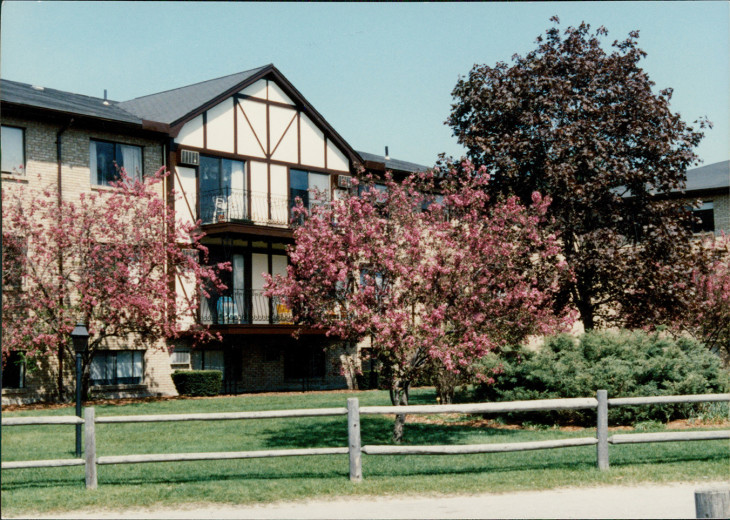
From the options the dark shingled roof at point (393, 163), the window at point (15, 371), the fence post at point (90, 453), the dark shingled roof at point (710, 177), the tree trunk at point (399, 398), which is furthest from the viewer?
the dark shingled roof at point (710, 177)

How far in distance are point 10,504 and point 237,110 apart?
22.5m

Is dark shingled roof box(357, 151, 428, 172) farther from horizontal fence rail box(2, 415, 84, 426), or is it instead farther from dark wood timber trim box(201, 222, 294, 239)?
horizontal fence rail box(2, 415, 84, 426)

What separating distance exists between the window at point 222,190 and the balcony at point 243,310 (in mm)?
2806

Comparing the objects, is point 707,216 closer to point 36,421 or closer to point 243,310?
point 243,310

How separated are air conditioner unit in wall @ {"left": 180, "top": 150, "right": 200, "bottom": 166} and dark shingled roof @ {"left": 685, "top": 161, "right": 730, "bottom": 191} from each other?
22.5 meters

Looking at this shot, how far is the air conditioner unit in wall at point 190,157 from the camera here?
2883cm

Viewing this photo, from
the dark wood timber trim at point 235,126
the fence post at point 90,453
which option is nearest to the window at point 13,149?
the dark wood timber trim at point 235,126

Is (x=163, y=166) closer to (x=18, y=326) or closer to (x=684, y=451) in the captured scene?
(x=18, y=326)

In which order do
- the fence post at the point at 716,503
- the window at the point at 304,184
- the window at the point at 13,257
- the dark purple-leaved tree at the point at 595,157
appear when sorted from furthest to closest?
1. the window at the point at 304,184
2. the window at the point at 13,257
3. the dark purple-leaved tree at the point at 595,157
4. the fence post at the point at 716,503

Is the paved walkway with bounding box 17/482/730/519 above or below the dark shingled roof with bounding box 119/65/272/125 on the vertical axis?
below

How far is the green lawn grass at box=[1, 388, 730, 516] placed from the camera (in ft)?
33.9

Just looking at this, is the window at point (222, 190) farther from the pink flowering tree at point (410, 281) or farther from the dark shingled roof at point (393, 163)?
the pink flowering tree at point (410, 281)

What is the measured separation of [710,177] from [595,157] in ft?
72.1

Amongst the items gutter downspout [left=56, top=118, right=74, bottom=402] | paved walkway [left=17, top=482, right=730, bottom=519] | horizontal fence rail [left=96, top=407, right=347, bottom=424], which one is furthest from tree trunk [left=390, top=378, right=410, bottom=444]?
gutter downspout [left=56, top=118, right=74, bottom=402]
